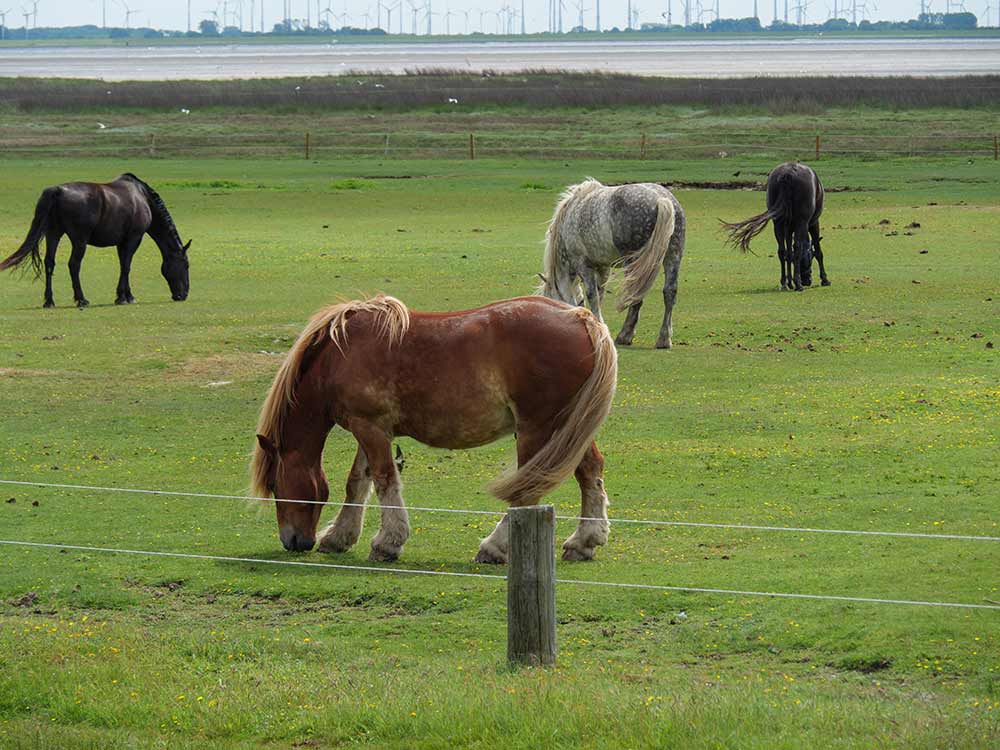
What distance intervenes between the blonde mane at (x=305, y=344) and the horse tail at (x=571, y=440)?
4.24 ft

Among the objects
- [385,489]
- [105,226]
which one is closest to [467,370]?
[385,489]

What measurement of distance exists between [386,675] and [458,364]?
2.93 meters

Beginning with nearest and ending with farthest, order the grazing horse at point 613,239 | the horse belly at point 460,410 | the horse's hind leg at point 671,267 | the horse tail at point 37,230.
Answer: the horse belly at point 460,410 < the grazing horse at point 613,239 < the horse's hind leg at point 671,267 < the horse tail at point 37,230

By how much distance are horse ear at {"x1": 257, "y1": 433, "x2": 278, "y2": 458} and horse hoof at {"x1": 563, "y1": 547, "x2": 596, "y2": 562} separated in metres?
2.12

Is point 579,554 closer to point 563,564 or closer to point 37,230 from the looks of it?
point 563,564

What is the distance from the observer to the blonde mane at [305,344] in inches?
388

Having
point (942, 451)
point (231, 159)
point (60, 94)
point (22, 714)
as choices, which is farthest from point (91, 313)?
point (60, 94)

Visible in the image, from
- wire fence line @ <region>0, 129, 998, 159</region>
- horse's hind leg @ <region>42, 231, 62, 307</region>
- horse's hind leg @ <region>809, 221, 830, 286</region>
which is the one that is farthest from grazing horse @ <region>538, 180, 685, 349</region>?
wire fence line @ <region>0, 129, 998, 159</region>

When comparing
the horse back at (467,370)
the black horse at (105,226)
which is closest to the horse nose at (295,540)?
the horse back at (467,370)

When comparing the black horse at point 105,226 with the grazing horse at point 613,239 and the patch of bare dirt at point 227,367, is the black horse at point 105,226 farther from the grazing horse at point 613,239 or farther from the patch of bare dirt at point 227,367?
the grazing horse at point 613,239

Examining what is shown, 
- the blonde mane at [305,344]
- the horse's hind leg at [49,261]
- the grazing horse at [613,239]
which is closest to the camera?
the blonde mane at [305,344]

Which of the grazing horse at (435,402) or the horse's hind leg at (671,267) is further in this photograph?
the horse's hind leg at (671,267)

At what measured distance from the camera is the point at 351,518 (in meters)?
10.1

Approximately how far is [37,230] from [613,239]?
31.6 ft
